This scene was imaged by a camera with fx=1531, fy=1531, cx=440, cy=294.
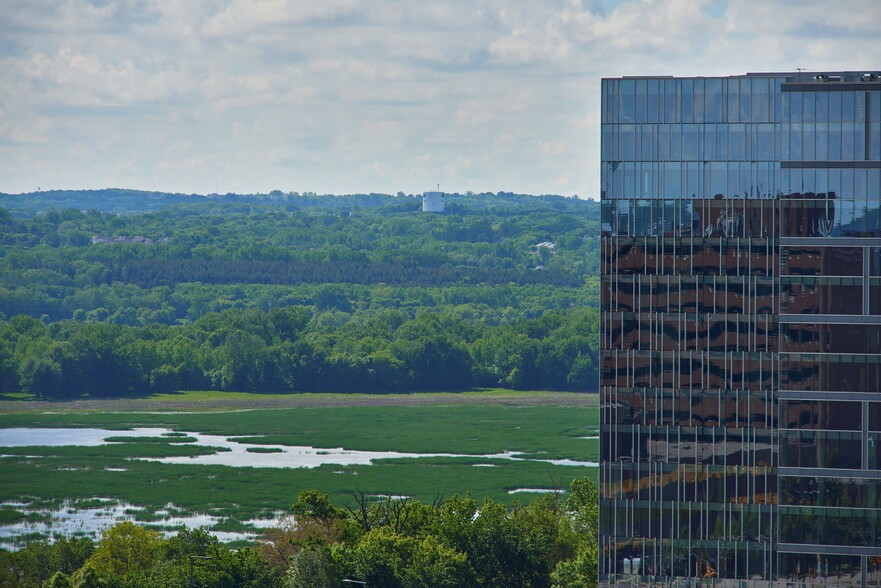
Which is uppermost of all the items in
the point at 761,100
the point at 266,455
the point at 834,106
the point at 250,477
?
the point at 761,100

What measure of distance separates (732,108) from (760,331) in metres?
11.0

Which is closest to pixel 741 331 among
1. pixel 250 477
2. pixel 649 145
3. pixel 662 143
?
pixel 662 143

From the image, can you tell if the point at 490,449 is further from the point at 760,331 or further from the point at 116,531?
the point at 760,331

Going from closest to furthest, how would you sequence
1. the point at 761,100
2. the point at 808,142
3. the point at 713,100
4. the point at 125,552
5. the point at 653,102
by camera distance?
the point at 808,142 < the point at 761,100 < the point at 713,100 < the point at 653,102 < the point at 125,552

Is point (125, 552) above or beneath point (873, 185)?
beneath

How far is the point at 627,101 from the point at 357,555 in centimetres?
3051

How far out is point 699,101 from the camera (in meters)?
75.6

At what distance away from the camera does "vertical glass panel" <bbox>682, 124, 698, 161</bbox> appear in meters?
75.6

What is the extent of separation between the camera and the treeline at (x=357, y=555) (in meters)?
85.1

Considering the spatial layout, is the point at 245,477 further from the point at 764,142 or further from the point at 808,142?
the point at 808,142

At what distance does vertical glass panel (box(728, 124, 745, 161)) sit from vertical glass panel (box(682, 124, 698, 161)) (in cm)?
Result: 165

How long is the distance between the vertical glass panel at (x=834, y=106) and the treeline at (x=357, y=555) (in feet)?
92.6

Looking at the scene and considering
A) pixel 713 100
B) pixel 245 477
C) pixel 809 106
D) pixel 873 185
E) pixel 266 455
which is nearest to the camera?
pixel 873 185

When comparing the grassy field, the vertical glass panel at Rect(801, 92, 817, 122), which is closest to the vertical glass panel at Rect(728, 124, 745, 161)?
the vertical glass panel at Rect(801, 92, 817, 122)
